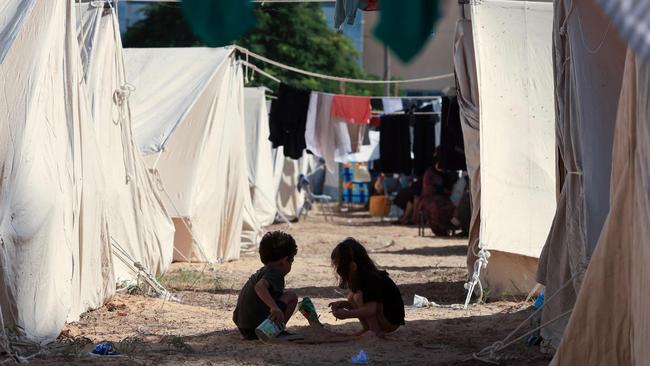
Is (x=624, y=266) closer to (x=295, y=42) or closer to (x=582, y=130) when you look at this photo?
(x=582, y=130)

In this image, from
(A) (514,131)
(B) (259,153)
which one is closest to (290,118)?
(B) (259,153)

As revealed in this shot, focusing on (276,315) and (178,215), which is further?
(178,215)

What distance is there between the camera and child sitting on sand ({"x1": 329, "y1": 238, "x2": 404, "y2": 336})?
7250 mm

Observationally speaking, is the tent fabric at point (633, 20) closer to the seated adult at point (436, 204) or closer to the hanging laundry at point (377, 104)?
the seated adult at point (436, 204)

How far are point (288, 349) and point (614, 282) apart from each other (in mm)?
2569

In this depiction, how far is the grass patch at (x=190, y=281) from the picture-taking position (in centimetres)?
1059

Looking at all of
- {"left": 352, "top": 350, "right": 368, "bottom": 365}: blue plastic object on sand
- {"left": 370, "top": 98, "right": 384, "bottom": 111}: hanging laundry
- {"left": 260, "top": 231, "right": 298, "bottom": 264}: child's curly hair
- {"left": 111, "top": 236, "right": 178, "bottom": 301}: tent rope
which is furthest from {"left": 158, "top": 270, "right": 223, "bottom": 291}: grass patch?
{"left": 370, "top": 98, "right": 384, "bottom": 111}: hanging laundry

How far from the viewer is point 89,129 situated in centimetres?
858

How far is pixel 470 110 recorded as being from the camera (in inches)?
387

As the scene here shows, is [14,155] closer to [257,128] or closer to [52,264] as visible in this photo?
[52,264]

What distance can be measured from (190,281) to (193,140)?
263cm

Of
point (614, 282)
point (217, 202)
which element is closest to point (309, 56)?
point (217, 202)

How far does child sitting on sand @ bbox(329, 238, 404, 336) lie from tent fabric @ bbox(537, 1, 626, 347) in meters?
1.07

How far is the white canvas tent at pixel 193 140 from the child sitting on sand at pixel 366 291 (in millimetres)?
5328
